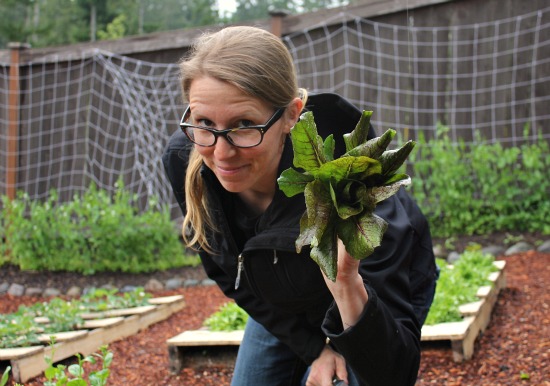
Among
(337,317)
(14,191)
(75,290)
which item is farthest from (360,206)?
(14,191)

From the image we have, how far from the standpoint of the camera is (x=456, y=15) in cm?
671

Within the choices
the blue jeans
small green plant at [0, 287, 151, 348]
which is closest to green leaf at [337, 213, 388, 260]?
the blue jeans

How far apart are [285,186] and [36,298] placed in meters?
5.33

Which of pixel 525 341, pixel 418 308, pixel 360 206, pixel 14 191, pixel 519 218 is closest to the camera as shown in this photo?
pixel 360 206

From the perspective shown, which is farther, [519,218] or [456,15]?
[456,15]

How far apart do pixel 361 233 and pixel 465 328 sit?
6.95ft

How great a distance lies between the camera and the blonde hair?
78.9 inches

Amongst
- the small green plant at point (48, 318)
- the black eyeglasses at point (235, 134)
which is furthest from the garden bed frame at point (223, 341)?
the black eyeglasses at point (235, 134)

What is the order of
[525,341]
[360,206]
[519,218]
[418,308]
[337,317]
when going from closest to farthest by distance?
[360,206] < [337,317] < [418,308] < [525,341] < [519,218]

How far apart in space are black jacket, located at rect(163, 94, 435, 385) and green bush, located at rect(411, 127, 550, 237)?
3.84 meters

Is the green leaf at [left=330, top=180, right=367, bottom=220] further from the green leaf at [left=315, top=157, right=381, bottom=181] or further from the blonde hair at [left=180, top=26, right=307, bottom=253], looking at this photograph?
the blonde hair at [left=180, top=26, right=307, bottom=253]

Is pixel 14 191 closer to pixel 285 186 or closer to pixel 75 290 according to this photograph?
pixel 75 290

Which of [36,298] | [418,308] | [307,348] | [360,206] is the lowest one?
[36,298]

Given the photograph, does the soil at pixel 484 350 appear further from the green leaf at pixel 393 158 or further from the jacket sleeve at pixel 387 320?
the green leaf at pixel 393 158
